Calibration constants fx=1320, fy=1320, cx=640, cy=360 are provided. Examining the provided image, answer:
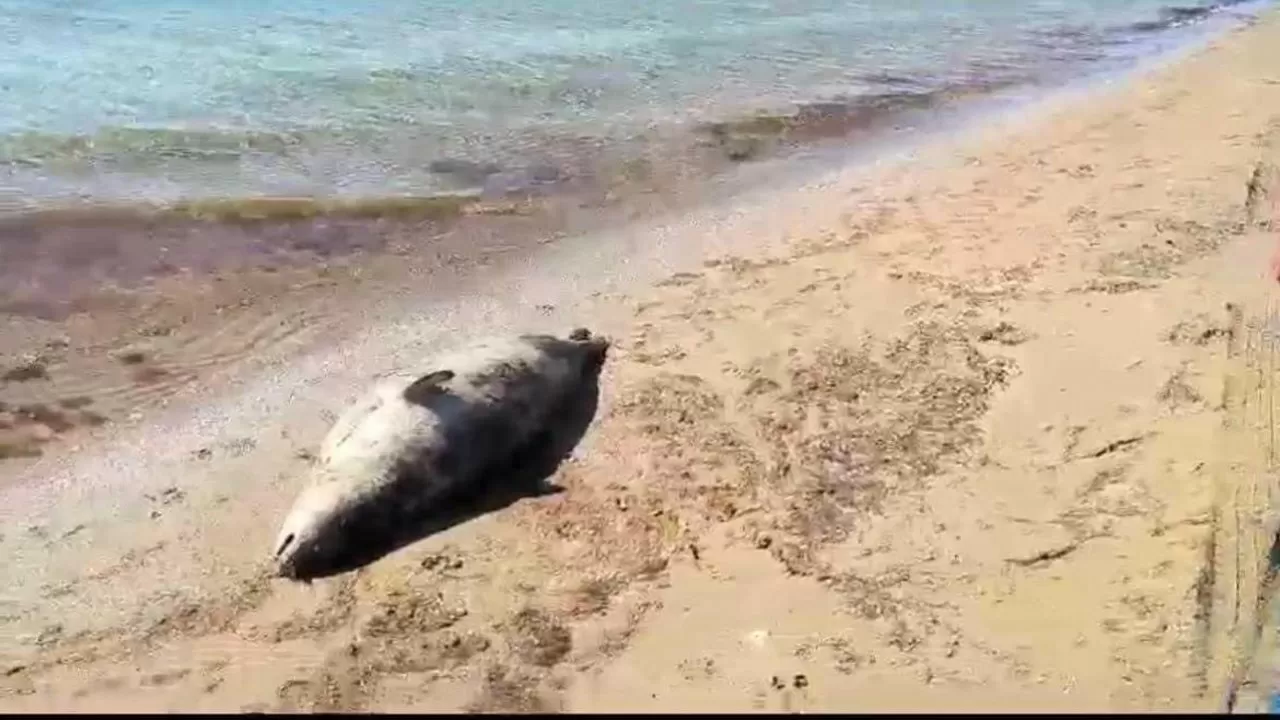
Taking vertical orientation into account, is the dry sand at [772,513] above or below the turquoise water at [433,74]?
below

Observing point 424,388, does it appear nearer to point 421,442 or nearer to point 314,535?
point 421,442

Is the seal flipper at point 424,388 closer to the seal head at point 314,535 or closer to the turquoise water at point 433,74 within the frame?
the seal head at point 314,535

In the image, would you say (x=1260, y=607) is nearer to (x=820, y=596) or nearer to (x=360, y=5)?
(x=820, y=596)

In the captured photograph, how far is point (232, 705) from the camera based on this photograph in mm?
4816

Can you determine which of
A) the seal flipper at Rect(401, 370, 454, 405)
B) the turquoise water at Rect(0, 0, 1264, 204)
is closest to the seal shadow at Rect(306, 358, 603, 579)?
the seal flipper at Rect(401, 370, 454, 405)

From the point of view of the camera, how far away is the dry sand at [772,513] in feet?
16.0

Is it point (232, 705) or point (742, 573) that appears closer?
point (232, 705)

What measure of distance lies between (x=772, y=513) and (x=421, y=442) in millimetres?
1631

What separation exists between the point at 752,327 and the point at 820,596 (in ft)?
8.92

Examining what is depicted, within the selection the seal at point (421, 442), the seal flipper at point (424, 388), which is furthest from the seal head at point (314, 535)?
the seal flipper at point (424, 388)

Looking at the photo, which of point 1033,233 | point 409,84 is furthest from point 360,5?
point 1033,233

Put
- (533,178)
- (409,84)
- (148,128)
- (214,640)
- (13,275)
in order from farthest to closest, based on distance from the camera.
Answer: (409,84) → (148,128) → (533,178) → (13,275) → (214,640)

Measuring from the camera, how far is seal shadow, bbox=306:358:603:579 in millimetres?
5641

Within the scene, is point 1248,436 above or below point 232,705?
above
